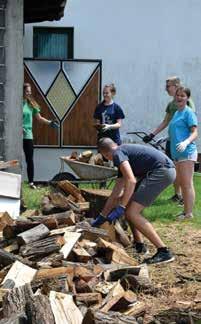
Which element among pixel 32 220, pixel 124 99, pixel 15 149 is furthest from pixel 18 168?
pixel 124 99

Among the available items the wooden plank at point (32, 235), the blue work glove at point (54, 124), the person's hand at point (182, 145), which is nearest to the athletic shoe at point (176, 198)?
the person's hand at point (182, 145)

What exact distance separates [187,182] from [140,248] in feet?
6.16

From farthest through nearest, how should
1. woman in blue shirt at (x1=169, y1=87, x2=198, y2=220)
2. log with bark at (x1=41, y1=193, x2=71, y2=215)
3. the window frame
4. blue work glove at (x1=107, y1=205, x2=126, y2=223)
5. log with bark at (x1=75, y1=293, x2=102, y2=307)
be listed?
the window frame
woman in blue shirt at (x1=169, y1=87, x2=198, y2=220)
log with bark at (x1=41, y1=193, x2=71, y2=215)
blue work glove at (x1=107, y1=205, x2=126, y2=223)
log with bark at (x1=75, y1=293, x2=102, y2=307)

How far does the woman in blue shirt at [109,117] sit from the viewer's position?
11.3 meters

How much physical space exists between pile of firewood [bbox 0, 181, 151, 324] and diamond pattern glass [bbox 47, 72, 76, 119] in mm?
6382

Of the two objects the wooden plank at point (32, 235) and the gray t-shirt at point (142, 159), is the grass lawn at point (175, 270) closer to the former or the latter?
the gray t-shirt at point (142, 159)

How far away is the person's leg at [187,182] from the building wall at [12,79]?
2175 mm

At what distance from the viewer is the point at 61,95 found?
14.6 meters

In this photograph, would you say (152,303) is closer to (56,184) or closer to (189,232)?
(189,232)

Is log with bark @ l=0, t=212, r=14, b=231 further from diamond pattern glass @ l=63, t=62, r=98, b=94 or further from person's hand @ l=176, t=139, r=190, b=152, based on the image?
diamond pattern glass @ l=63, t=62, r=98, b=94

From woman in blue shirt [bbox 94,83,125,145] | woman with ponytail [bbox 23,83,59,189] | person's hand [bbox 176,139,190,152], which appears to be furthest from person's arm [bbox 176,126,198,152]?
woman with ponytail [bbox 23,83,59,189]

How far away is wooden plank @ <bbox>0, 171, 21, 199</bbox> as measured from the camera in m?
8.98

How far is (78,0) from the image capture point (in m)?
14.9

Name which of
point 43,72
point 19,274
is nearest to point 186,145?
point 19,274
